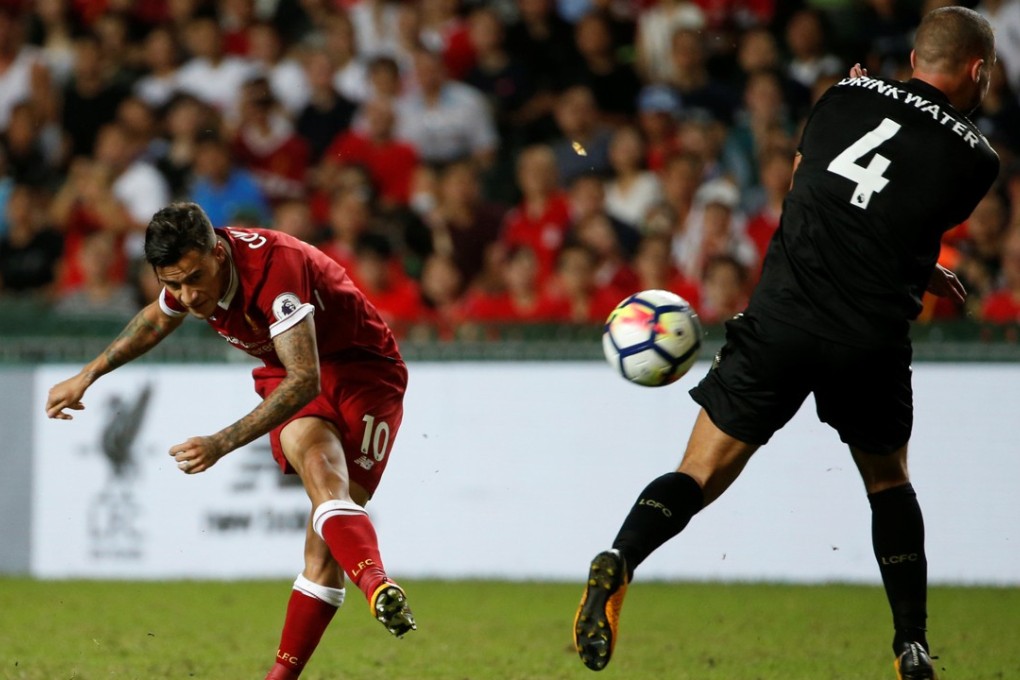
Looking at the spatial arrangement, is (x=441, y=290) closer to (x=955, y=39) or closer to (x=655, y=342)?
(x=655, y=342)

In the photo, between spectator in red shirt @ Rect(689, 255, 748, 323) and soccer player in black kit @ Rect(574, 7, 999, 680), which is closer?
soccer player in black kit @ Rect(574, 7, 999, 680)

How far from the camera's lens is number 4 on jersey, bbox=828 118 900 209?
486 cm

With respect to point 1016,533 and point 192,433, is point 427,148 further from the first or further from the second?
point 1016,533

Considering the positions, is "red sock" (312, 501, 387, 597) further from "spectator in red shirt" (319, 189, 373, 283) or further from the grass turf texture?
"spectator in red shirt" (319, 189, 373, 283)

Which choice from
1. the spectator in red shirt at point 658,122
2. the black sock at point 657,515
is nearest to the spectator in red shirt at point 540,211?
the spectator in red shirt at point 658,122

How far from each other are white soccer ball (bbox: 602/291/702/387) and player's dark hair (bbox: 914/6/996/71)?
49.3 inches

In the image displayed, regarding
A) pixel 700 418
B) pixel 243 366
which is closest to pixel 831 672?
pixel 700 418

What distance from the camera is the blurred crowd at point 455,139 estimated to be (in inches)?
419

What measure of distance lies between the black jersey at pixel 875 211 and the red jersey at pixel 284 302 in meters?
1.60

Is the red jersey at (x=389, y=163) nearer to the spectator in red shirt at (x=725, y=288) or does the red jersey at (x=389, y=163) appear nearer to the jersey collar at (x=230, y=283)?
the spectator in red shirt at (x=725, y=288)

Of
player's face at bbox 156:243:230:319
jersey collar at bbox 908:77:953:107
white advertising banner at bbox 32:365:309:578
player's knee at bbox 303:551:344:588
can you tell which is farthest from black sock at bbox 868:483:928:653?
white advertising banner at bbox 32:365:309:578

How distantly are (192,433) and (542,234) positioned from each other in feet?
9.88

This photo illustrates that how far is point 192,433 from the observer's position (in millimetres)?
9992

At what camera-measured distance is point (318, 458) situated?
546cm
